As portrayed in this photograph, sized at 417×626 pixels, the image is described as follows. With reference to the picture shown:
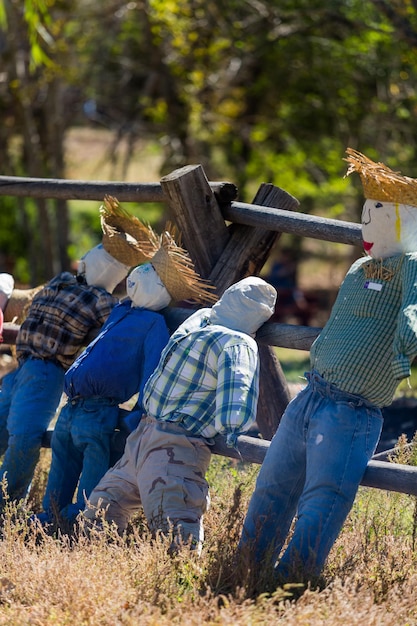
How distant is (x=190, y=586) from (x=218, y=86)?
11.5 metres

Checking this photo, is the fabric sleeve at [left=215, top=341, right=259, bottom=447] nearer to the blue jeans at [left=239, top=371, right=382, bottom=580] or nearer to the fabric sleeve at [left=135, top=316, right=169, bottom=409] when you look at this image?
the blue jeans at [left=239, top=371, right=382, bottom=580]

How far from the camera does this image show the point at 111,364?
4109 mm

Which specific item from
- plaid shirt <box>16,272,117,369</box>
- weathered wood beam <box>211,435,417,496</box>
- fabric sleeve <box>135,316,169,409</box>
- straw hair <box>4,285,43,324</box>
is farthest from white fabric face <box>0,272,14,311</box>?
weathered wood beam <box>211,435,417,496</box>

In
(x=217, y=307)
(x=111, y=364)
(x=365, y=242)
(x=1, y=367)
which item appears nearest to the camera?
(x=365, y=242)

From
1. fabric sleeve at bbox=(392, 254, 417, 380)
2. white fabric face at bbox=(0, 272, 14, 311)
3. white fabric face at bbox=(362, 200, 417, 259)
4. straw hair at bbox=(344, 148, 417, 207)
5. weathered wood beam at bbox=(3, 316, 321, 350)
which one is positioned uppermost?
straw hair at bbox=(344, 148, 417, 207)

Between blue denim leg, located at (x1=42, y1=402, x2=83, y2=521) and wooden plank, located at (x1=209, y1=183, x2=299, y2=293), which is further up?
wooden plank, located at (x1=209, y1=183, x2=299, y2=293)

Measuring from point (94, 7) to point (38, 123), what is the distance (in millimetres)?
2733

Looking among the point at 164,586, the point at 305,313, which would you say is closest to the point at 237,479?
the point at 164,586

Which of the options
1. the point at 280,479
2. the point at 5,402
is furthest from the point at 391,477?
the point at 5,402

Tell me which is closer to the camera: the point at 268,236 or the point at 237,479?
the point at 237,479

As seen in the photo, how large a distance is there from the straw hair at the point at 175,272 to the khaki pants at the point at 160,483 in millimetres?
654

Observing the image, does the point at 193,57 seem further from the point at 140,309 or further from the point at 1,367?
the point at 140,309

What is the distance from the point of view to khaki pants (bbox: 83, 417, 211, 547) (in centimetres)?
363

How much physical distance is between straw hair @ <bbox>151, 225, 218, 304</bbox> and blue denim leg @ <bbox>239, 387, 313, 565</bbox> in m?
0.93
